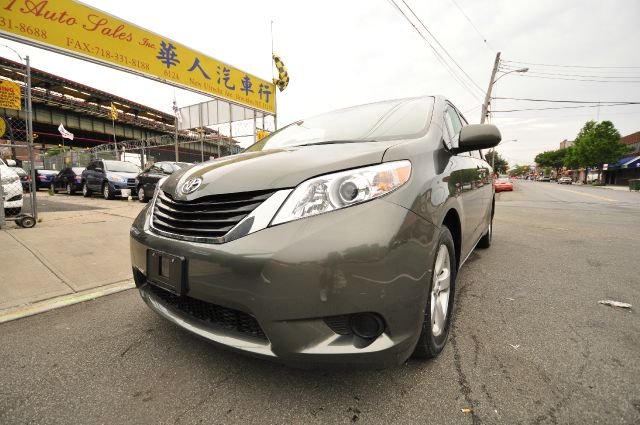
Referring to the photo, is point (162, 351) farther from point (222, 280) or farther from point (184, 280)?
point (222, 280)

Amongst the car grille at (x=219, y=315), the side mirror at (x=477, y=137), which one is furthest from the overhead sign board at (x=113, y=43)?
the side mirror at (x=477, y=137)

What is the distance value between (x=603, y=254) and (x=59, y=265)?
5919 mm

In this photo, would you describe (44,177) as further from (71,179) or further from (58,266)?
(58,266)

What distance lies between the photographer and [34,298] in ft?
8.14

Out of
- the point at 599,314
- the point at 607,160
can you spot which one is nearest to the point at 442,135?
the point at 599,314

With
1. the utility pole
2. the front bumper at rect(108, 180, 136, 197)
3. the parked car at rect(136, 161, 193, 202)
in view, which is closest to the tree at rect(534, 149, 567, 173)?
the utility pole

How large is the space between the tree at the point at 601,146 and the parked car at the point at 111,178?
54.5 meters

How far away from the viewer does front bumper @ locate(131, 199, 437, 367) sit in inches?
47.0

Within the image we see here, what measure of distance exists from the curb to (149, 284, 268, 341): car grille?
4.27 feet

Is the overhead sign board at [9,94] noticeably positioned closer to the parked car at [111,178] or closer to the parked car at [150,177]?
the parked car at [150,177]

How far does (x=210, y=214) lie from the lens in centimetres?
144

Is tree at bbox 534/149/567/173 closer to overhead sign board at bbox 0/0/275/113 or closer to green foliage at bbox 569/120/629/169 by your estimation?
green foliage at bbox 569/120/629/169

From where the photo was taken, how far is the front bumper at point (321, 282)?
119 centimetres

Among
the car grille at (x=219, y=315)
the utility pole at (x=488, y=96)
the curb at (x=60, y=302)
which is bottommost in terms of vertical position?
the curb at (x=60, y=302)
